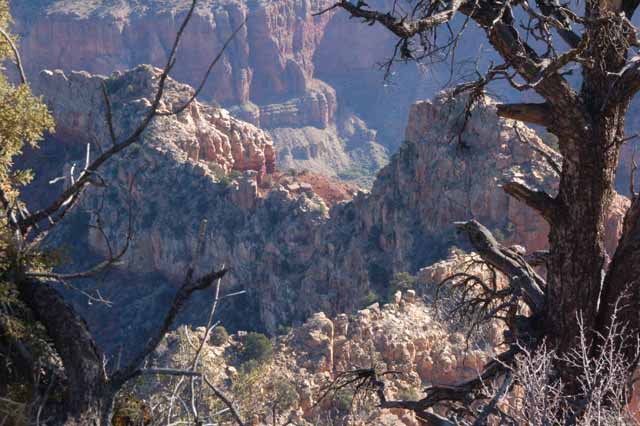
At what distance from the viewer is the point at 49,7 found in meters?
78.7

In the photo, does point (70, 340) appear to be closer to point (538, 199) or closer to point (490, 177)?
point (538, 199)

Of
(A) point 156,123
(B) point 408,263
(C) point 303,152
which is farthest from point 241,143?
(C) point 303,152

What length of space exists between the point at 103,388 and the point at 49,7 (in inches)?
3315

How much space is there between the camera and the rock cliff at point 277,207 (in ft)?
76.1

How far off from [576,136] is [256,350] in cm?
1517

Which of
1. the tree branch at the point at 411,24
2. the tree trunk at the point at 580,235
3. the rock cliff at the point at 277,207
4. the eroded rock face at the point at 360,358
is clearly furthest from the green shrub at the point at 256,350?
the tree branch at the point at 411,24

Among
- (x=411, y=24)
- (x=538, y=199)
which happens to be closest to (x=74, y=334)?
(x=411, y=24)

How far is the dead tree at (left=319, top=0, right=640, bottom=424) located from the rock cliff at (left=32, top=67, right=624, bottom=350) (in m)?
14.0

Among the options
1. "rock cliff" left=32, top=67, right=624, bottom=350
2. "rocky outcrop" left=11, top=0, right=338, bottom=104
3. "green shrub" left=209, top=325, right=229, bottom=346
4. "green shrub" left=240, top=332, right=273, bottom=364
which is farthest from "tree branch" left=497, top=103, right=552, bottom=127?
"rocky outcrop" left=11, top=0, right=338, bottom=104

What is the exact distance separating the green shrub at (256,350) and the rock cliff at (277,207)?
19.5ft

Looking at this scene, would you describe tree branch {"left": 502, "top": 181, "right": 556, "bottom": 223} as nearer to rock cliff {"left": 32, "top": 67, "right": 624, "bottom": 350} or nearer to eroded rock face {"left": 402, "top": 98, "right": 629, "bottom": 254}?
rock cliff {"left": 32, "top": 67, "right": 624, "bottom": 350}

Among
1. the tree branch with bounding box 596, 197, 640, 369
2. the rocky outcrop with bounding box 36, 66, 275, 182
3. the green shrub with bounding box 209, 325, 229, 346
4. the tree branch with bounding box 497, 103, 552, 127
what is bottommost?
the green shrub with bounding box 209, 325, 229, 346

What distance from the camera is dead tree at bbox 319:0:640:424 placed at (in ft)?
15.4

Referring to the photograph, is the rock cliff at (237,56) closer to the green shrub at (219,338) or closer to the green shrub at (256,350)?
the green shrub at (219,338)
